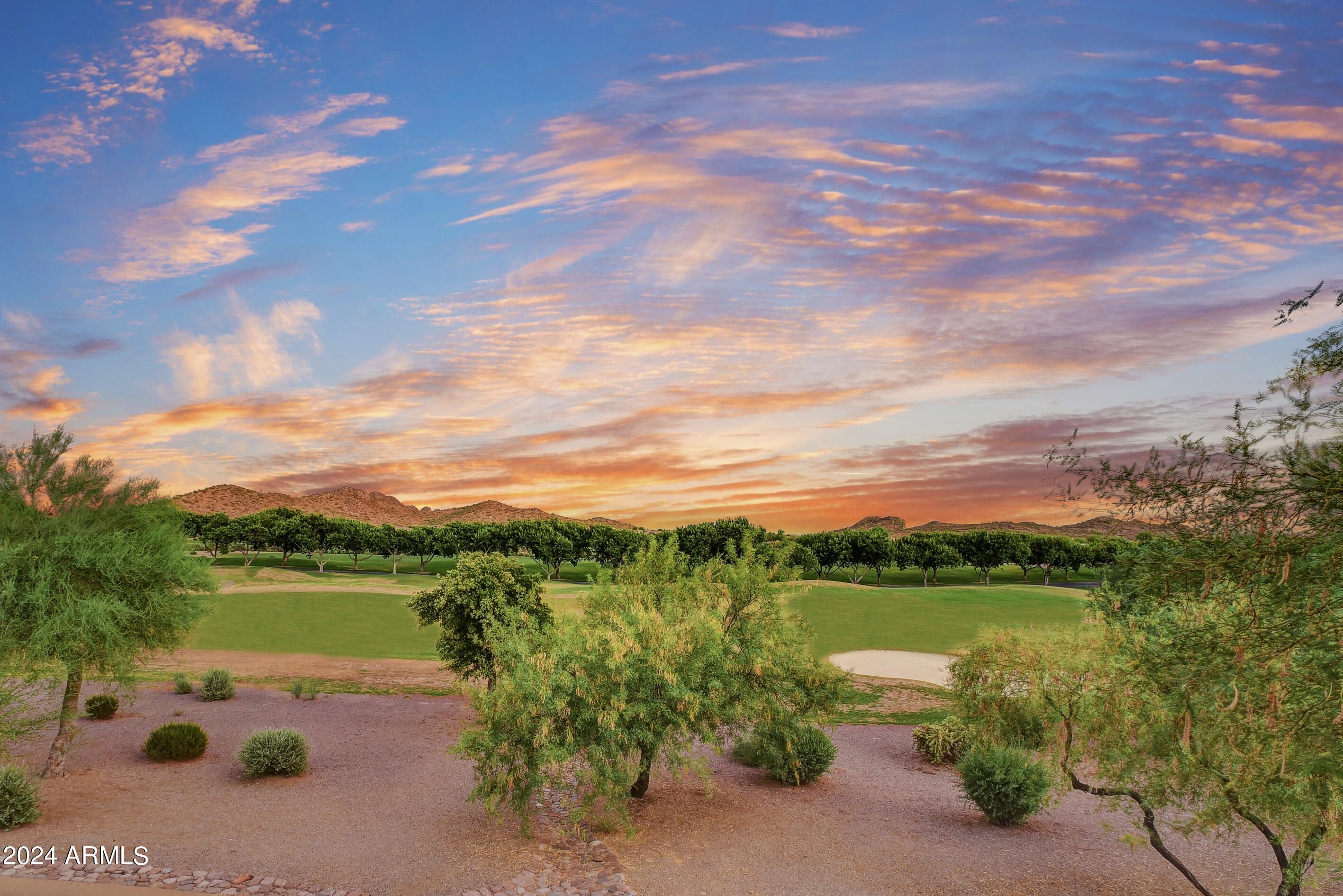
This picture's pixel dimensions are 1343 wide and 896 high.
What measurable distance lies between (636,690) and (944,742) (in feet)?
37.1

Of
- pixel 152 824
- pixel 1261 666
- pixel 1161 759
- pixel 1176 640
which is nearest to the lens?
pixel 1261 666

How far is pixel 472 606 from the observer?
24.2m

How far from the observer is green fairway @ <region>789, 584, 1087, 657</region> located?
42438 millimetres

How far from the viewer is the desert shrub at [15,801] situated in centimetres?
1452

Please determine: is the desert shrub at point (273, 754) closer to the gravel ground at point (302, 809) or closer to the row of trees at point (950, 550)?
the gravel ground at point (302, 809)

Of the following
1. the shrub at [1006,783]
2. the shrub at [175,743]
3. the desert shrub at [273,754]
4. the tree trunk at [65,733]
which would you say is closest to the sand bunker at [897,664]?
the shrub at [1006,783]

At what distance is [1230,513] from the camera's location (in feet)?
28.1

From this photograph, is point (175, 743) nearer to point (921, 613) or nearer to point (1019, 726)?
point (1019, 726)

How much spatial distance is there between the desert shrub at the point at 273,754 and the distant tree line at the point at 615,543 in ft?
213

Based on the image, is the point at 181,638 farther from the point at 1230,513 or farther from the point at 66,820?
the point at 1230,513

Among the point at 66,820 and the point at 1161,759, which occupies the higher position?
the point at 1161,759

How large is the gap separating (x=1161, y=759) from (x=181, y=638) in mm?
21607

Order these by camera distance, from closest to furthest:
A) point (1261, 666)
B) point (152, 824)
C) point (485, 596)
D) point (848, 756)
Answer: point (1261, 666), point (152, 824), point (848, 756), point (485, 596)

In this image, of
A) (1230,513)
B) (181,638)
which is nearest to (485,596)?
(181,638)
